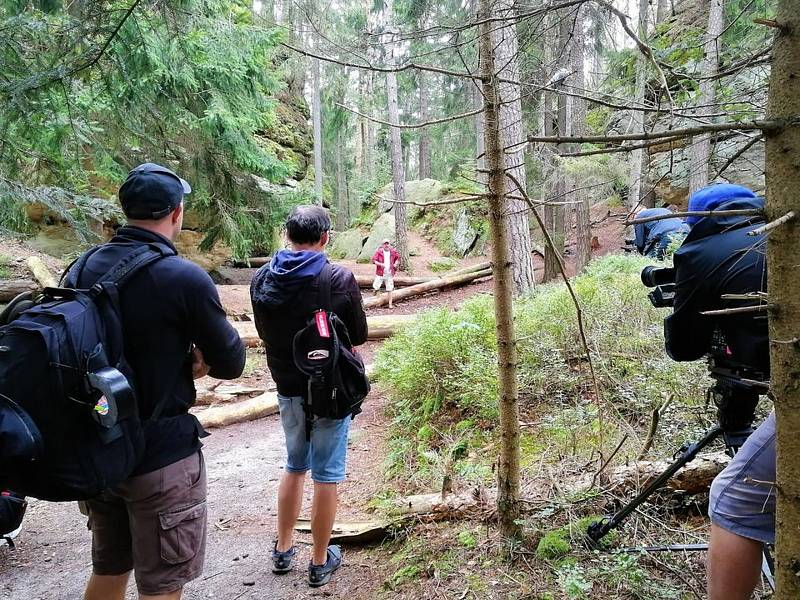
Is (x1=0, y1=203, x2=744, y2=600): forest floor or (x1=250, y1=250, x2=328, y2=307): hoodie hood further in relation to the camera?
(x1=250, y1=250, x2=328, y2=307): hoodie hood

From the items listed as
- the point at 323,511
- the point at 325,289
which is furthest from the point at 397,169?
the point at 323,511

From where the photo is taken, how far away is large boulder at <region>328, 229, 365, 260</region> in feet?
72.4

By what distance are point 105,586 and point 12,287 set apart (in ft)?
29.2

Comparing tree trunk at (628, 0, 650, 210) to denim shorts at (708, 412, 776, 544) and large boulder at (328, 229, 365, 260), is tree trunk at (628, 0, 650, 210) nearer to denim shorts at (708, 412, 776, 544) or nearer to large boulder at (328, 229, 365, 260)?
denim shorts at (708, 412, 776, 544)

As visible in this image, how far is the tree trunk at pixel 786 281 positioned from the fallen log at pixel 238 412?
5815mm

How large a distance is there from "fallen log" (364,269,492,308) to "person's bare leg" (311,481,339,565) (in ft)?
32.5

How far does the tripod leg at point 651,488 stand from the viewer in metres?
2.13

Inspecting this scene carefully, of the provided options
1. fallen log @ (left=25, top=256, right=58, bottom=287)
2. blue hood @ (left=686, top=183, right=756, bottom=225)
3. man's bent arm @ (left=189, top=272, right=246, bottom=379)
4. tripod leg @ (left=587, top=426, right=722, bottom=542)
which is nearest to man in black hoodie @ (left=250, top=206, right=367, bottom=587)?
man's bent arm @ (left=189, top=272, right=246, bottom=379)

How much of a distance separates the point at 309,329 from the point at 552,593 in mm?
1648

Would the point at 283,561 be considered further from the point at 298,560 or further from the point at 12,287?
the point at 12,287

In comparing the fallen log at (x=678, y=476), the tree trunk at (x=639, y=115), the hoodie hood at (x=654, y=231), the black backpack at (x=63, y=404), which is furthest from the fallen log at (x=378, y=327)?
the black backpack at (x=63, y=404)

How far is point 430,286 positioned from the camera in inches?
577

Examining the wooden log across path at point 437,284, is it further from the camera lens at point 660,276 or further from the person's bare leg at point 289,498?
the camera lens at point 660,276

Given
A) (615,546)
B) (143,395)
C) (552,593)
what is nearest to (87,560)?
(143,395)
